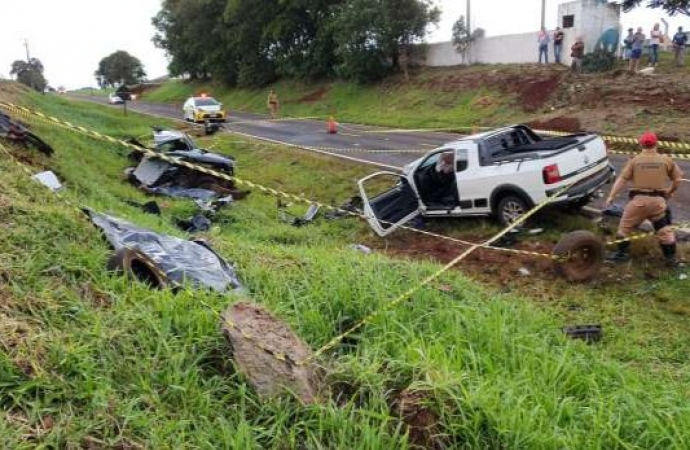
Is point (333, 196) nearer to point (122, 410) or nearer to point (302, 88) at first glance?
point (122, 410)

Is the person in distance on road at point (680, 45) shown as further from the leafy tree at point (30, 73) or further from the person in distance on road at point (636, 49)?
the leafy tree at point (30, 73)

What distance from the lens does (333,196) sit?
13.3 meters

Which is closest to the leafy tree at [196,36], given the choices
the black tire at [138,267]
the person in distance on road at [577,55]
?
the person in distance on road at [577,55]

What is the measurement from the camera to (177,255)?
506 centimetres

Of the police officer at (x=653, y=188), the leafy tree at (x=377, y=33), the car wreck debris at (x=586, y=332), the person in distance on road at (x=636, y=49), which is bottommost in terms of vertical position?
the car wreck debris at (x=586, y=332)

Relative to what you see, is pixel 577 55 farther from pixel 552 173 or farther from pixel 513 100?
pixel 552 173

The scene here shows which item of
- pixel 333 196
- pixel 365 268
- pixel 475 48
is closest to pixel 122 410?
pixel 365 268

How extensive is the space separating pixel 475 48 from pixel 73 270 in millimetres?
30017

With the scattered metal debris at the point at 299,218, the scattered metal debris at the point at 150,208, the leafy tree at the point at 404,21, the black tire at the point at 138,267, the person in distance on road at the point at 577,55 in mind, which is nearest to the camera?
the black tire at the point at 138,267

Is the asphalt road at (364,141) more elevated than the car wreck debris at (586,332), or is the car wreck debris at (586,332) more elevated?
the asphalt road at (364,141)

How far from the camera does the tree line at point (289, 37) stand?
3291 centimetres

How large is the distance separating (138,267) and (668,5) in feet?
63.9

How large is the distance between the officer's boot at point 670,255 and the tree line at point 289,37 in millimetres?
27214

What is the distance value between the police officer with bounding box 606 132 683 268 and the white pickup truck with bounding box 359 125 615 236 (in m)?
1.16
